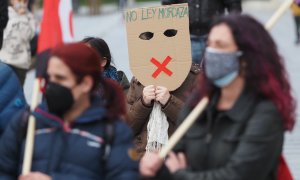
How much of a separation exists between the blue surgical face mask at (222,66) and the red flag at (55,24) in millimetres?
878

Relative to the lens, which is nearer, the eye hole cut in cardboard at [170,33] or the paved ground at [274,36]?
the eye hole cut in cardboard at [170,33]

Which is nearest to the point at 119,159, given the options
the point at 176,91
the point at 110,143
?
the point at 110,143

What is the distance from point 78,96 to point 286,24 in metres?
27.7

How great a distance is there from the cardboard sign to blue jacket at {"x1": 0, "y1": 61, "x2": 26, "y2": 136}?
1.04 metres

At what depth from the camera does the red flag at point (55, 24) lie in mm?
4559

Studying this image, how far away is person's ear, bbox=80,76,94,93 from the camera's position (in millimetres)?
4121

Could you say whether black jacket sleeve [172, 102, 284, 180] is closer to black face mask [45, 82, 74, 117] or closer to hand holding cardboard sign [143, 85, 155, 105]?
black face mask [45, 82, 74, 117]

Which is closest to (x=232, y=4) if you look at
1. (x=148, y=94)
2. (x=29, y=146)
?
(x=148, y=94)

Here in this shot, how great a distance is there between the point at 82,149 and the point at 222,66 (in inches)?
27.1

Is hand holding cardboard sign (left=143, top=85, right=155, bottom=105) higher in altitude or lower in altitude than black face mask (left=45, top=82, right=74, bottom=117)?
lower

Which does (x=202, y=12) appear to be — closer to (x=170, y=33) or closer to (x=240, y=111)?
(x=170, y=33)

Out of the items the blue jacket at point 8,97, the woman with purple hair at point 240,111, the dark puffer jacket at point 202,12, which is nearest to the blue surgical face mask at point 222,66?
the woman with purple hair at point 240,111

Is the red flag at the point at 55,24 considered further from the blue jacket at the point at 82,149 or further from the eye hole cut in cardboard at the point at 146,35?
the eye hole cut in cardboard at the point at 146,35

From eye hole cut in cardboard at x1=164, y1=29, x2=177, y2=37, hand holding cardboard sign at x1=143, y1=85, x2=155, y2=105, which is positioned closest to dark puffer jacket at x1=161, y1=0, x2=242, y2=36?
eye hole cut in cardboard at x1=164, y1=29, x2=177, y2=37
